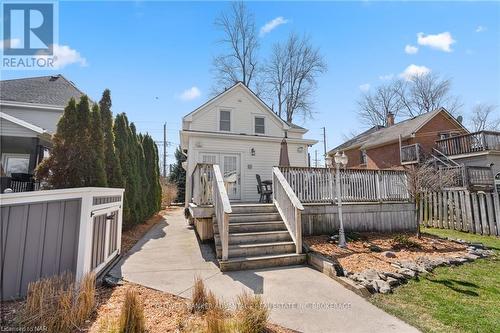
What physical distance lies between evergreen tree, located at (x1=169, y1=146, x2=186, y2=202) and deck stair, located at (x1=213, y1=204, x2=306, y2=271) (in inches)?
662

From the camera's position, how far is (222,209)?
5.66 meters

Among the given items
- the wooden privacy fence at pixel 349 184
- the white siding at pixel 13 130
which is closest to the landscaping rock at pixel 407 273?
the wooden privacy fence at pixel 349 184

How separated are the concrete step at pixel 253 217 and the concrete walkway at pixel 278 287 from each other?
42.1 inches

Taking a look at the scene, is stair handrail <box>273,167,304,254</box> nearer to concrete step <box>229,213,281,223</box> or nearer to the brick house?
concrete step <box>229,213,281,223</box>

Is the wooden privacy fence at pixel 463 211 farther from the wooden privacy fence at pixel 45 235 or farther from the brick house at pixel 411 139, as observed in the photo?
the wooden privacy fence at pixel 45 235

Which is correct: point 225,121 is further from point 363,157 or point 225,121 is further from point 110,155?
point 363,157

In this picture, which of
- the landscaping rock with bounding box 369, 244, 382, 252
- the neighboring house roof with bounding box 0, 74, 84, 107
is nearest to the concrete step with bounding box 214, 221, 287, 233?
the landscaping rock with bounding box 369, 244, 382, 252

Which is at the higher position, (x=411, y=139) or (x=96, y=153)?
(x=411, y=139)

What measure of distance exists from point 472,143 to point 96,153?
70.6 feet

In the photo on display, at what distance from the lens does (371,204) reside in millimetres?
8180

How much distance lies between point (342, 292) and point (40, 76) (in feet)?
62.1

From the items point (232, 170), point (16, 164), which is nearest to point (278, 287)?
point (232, 170)

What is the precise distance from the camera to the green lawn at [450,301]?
10.3 ft

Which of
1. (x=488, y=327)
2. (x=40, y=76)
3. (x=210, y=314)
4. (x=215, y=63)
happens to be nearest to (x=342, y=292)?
(x=488, y=327)
